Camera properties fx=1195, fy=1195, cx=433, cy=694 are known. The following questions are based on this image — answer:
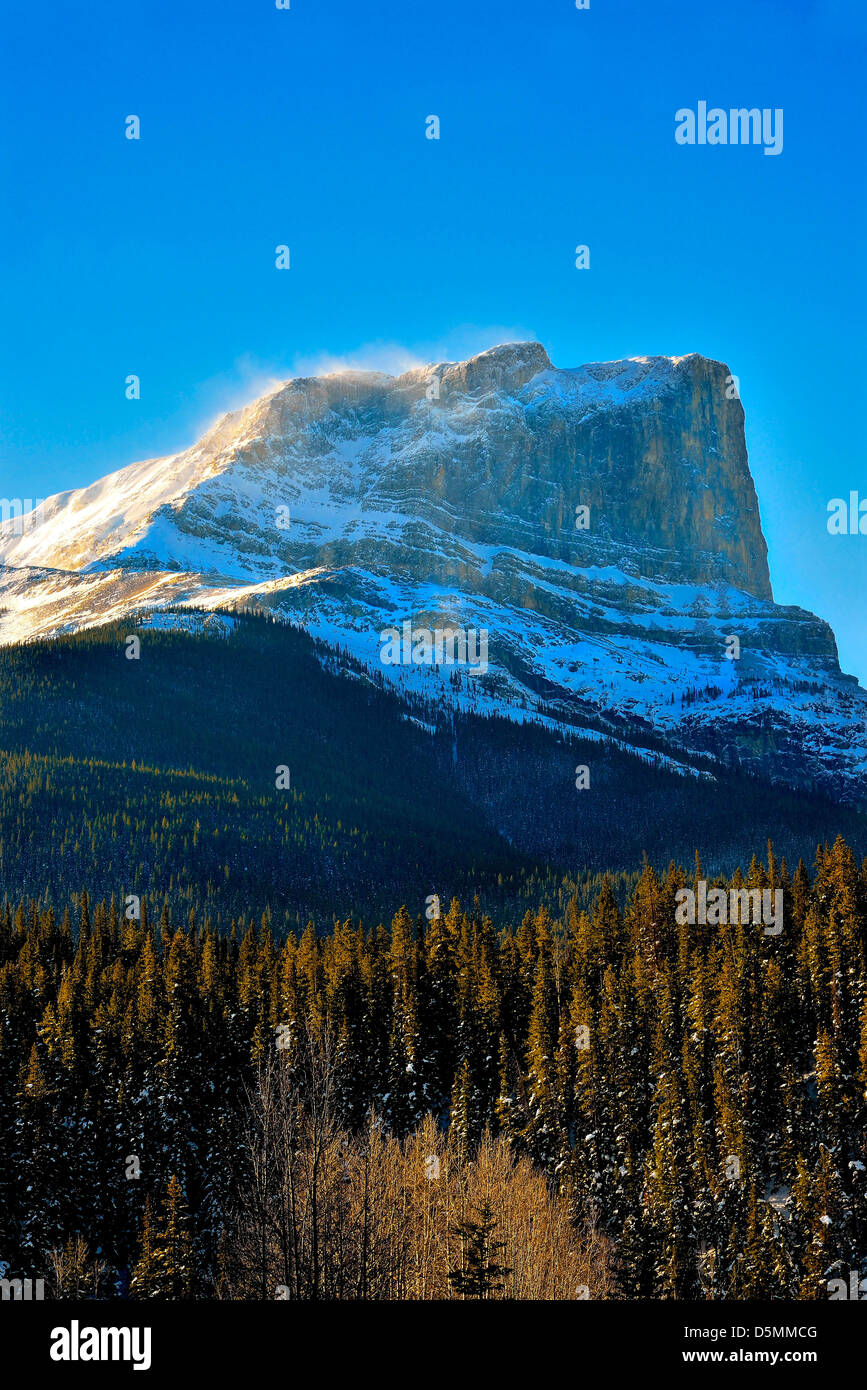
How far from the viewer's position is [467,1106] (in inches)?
3563

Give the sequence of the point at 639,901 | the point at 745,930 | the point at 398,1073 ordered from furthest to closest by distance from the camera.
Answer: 1. the point at 639,901
2. the point at 398,1073
3. the point at 745,930

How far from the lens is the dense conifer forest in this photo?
61125 mm

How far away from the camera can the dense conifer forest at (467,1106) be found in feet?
201

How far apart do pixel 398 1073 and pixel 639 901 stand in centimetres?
2485

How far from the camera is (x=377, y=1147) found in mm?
76438

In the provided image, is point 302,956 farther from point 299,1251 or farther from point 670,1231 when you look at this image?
point 299,1251

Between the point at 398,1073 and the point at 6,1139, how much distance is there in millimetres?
30818

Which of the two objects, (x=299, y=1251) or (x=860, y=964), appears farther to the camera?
(x=860, y=964)
